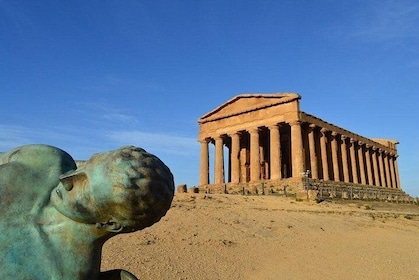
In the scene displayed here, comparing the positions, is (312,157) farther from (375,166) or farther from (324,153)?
(375,166)

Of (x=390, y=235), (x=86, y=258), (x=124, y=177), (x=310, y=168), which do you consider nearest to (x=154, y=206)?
(x=124, y=177)

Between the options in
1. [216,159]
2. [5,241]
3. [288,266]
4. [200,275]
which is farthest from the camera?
[216,159]

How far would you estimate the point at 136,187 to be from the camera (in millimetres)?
1011

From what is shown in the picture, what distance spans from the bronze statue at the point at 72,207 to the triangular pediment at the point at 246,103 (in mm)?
37558

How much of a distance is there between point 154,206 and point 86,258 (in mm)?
295

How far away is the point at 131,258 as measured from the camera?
8500 mm

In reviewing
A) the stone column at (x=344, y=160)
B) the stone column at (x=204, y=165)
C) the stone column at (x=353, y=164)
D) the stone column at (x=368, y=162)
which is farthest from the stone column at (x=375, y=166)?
the stone column at (x=204, y=165)

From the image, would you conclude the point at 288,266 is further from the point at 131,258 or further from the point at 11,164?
the point at 11,164

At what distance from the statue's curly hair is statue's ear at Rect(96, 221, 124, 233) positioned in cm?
1

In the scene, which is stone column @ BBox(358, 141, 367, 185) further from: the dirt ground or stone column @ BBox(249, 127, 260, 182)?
the dirt ground

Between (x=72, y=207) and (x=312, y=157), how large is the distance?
40273 mm

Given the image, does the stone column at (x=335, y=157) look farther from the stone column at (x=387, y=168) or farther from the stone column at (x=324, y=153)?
the stone column at (x=387, y=168)

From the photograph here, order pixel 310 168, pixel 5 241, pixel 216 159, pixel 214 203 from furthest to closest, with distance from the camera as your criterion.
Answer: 1. pixel 216 159
2. pixel 310 168
3. pixel 214 203
4. pixel 5 241

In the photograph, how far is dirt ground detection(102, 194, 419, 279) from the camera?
8.66m
